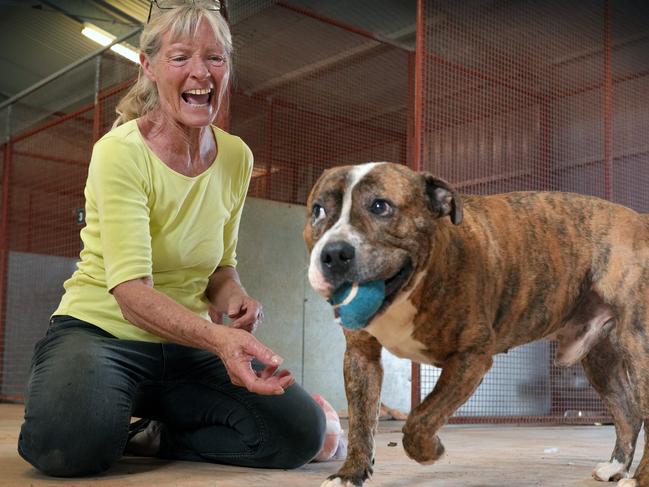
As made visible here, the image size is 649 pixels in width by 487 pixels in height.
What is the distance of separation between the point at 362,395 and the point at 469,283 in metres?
0.39

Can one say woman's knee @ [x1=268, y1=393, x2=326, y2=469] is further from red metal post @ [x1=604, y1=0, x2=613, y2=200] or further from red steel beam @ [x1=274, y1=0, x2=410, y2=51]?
red metal post @ [x1=604, y1=0, x2=613, y2=200]

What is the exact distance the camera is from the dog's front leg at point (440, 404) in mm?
1833

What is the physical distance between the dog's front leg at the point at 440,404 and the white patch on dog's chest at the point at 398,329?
104mm

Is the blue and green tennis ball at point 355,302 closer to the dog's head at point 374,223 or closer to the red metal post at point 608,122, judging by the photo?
the dog's head at point 374,223

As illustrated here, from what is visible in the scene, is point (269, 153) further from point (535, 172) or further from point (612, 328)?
point (612, 328)

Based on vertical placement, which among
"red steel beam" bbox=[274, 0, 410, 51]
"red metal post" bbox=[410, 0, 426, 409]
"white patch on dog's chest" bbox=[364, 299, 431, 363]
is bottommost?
"white patch on dog's chest" bbox=[364, 299, 431, 363]

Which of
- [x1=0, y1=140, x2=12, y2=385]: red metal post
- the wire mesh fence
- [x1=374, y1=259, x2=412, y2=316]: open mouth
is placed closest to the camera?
[x1=374, y1=259, x2=412, y2=316]: open mouth

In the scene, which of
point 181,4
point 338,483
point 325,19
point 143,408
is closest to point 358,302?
point 338,483

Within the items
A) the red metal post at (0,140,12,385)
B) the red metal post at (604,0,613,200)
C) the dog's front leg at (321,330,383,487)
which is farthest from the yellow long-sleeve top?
the red metal post at (0,140,12,385)

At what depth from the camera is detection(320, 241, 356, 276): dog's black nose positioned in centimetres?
166

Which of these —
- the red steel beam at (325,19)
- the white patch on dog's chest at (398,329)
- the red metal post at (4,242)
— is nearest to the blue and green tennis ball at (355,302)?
the white patch on dog's chest at (398,329)

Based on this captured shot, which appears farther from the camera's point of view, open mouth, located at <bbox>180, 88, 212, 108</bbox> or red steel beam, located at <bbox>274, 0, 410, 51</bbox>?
red steel beam, located at <bbox>274, 0, 410, 51</bbox>

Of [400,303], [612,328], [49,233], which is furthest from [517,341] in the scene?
[49,233]

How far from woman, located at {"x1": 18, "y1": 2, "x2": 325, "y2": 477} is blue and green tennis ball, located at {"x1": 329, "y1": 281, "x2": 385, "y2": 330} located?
38 centimetres
